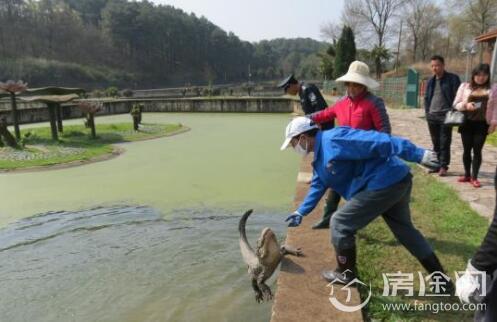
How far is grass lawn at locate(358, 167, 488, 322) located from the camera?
2566 millimetres

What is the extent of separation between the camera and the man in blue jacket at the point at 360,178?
8.01 feet

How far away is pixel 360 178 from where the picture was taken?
2592 millimetres

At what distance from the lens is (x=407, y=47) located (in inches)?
2018

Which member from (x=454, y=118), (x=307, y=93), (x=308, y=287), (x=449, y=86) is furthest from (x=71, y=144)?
(x=308, y=287)

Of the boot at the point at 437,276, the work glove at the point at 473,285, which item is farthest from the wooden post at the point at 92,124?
the work glove at the point at 473,285

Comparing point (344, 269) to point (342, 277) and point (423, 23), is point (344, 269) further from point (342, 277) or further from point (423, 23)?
point (423, 23)

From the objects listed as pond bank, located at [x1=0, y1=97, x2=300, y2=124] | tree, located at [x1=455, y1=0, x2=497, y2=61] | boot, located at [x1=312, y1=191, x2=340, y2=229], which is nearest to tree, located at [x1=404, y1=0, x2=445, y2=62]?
tree, located at [x1=455, y1=0, x2=497, y2=61]

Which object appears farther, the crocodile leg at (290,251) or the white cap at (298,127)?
the crocodile leg at (290,251)

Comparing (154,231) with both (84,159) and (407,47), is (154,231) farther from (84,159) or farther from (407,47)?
(407,47)

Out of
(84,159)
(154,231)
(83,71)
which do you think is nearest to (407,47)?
(83,71)

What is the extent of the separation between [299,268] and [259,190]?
4054 millimetres
